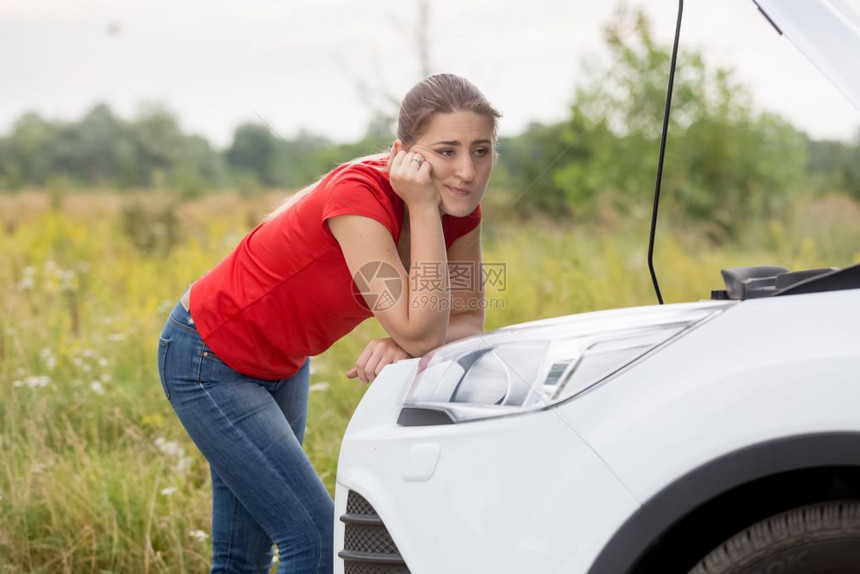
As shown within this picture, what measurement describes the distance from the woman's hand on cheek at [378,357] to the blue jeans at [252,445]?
0.26 m

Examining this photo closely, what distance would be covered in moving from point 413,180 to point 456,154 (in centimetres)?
14

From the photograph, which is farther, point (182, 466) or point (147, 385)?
point (147, 385)

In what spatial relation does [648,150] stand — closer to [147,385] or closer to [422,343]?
[422,343]

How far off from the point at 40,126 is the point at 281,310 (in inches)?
1020

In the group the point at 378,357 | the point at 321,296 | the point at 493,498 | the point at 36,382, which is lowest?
the point at 493,498

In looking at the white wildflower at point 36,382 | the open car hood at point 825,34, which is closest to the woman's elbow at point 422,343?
the open car hood at point 825,34

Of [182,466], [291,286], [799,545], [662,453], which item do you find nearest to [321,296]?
[291,286]

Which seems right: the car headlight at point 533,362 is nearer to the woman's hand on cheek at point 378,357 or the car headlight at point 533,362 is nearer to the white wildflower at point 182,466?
the woman's hand on cheek at point 378,357

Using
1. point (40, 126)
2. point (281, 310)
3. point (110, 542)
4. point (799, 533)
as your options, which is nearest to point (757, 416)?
point (799, 533)

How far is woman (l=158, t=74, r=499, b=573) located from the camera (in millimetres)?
1999

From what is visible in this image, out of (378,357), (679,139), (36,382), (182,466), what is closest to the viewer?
(378,357)

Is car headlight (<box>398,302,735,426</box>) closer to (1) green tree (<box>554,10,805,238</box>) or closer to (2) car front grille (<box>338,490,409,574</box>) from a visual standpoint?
(2) car front grille (<box>338,490,409,574</box>)

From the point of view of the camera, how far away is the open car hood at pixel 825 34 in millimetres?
1657

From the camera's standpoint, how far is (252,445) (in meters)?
2.16
